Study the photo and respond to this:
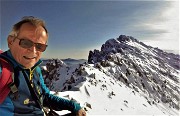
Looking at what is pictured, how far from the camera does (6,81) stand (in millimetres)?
2297

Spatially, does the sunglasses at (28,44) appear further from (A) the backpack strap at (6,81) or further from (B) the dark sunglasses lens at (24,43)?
(A) the backpack strap at (6,81)

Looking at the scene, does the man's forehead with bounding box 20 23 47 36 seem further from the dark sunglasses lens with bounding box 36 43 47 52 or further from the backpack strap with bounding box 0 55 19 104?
the backpack strap with bounding box 0 55 19 104

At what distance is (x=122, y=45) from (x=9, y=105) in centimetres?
11161

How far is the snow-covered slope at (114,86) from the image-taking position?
27734 mm

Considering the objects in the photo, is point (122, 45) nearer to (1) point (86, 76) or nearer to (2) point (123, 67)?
(2) point (123, 67)

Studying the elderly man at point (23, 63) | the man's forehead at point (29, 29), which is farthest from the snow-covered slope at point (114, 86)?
the man's forehead at point (29, 29)

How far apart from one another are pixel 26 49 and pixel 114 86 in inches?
1493

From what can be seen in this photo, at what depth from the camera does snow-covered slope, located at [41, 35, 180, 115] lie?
2773 cm

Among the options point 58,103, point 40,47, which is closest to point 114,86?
point 58,103

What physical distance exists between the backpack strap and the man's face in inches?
5.6

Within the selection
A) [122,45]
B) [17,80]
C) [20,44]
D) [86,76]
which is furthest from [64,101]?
[122,45]

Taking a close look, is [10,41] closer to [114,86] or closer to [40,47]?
[40,47]

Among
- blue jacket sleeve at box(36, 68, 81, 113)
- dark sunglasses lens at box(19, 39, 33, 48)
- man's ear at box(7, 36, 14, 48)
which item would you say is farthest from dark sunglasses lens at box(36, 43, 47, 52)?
blue jacket sleeve at box(36, 68, 81, 113)

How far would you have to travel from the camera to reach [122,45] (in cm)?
11238
